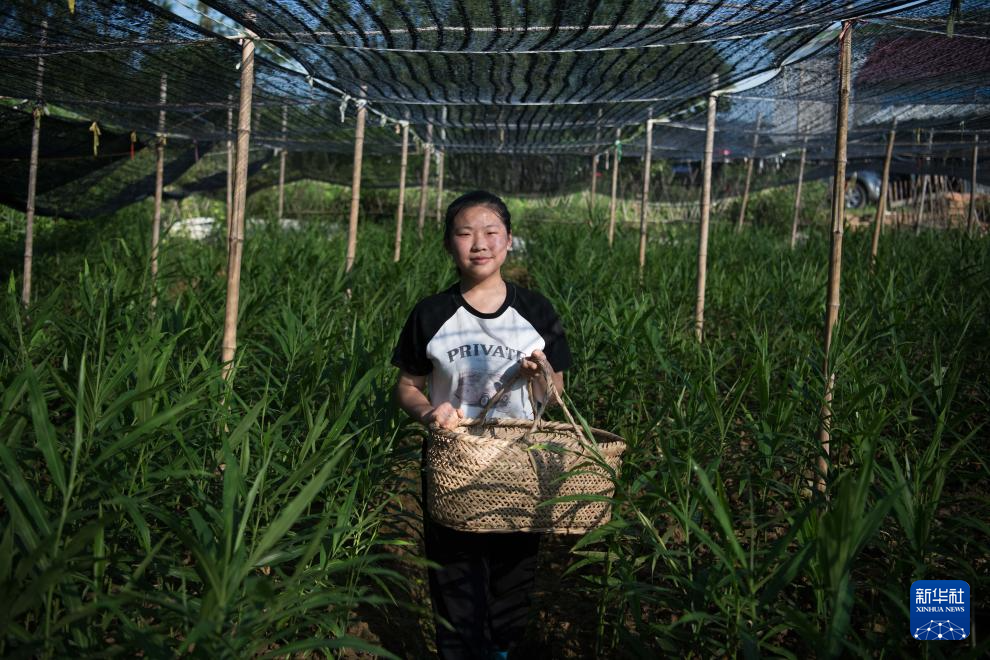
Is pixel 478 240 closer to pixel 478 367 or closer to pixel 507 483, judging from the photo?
pixel 478 367

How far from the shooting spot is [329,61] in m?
3.55

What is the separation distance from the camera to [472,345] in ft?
6.86

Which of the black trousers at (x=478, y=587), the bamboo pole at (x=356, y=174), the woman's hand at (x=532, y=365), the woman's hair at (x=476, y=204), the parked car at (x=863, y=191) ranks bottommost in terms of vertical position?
the black trousers at (x=478, y=587)

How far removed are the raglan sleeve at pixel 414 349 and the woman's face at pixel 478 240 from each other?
0.58ft

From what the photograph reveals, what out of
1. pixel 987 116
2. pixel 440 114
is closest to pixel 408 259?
pixel 440 114

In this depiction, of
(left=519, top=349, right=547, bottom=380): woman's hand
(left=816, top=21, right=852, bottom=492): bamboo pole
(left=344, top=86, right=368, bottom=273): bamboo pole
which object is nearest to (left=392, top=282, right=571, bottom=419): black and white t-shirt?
(left=519, top=349, right=547, bottom=380): woman's hand

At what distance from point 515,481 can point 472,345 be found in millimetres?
395

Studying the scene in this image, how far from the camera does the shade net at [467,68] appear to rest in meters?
2.71

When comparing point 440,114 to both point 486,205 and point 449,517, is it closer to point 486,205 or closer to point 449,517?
point 486,205

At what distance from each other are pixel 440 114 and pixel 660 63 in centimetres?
276

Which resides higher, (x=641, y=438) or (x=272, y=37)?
(x=272, y=37)

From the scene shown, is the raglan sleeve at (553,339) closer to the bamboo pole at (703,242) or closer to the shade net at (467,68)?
the shade net at (467,68)

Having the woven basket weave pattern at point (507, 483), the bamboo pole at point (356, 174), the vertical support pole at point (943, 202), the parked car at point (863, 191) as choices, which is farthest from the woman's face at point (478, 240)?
the parked car at point (863, 191)

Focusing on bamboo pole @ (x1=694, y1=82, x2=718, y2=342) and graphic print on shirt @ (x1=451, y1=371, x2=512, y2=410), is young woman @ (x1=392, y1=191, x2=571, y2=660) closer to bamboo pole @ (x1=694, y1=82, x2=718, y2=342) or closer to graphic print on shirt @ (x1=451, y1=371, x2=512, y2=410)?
graphic print on shirt @ (x1=451, y1=371, x2=512, y2=410)
